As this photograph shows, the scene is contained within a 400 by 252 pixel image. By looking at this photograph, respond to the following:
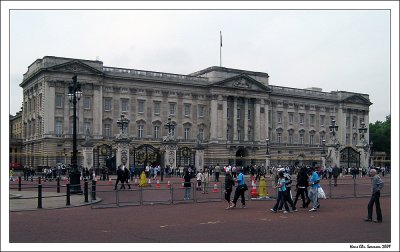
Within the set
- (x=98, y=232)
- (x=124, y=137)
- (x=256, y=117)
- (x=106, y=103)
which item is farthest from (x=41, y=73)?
(x=98, y=232)

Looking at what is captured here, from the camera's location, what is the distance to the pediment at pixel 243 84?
82.9 m

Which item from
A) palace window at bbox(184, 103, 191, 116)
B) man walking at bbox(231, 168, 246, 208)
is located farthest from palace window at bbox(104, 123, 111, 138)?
man walking at bbox(231, 168, 246, 208)

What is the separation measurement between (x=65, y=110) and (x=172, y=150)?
69.0 ft

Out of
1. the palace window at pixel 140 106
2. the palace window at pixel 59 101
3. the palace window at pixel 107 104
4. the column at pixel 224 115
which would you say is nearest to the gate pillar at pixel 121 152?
the palace window at pixel 59 101

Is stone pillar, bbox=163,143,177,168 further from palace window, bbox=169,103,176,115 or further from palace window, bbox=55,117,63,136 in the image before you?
palace window, bbox=169,103,176,115

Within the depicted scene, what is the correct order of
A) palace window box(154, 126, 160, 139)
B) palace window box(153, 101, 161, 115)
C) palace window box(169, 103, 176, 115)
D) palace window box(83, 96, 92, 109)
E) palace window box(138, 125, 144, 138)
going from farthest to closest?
palace window box(169, 103, 176, 115) → palace window box(153, 101, 161, 115) → palace window box(154, 126, 160, 139) → palace window box(138, 125, 144, 138) → palace window box(83, 96, 92, 109)

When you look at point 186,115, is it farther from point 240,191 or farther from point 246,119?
point 240,191

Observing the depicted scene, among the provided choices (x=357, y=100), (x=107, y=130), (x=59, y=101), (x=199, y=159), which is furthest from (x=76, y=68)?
(x=357, y=100)

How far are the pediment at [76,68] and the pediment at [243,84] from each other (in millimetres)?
20139

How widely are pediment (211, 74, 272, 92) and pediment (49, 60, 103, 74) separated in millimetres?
20139

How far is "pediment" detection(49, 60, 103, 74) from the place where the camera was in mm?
68562

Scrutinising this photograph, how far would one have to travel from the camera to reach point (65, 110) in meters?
70.2

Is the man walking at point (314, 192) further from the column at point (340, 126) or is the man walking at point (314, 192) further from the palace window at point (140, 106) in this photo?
the column at point (340, 126)

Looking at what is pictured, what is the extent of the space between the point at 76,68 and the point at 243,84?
2803 centimetres
